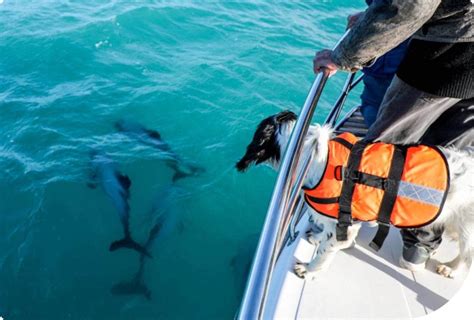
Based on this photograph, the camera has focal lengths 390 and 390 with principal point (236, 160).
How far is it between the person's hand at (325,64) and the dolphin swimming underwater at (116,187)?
3579 mm

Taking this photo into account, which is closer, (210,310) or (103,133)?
(210,310)

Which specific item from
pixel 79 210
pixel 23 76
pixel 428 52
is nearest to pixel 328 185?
pixel 428 52

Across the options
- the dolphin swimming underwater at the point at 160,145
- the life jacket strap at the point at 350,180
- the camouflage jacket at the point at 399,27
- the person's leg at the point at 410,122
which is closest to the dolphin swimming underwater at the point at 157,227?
the dolphin swimming underwater at the point at 160,145

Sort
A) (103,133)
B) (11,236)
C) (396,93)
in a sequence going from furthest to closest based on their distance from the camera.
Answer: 1. (103,133)
2. (11,236)
3. (396,93)

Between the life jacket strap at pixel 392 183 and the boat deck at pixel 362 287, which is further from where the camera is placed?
the boat deck at pixel 362 287

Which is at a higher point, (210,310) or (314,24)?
(314,24)

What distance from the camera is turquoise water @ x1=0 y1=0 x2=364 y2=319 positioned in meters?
4.76

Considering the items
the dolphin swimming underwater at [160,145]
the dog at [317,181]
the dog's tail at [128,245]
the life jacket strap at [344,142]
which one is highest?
the life jacket strap at [344,142]

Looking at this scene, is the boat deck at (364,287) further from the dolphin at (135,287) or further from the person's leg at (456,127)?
the dolphin at (135,287)

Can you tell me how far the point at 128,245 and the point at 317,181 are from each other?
333 cm

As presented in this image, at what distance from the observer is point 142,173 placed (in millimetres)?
6328

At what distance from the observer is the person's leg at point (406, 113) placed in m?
2.48

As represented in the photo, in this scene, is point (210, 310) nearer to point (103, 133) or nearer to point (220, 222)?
point (220, 222)

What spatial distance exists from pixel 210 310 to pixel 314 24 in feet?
29.3
